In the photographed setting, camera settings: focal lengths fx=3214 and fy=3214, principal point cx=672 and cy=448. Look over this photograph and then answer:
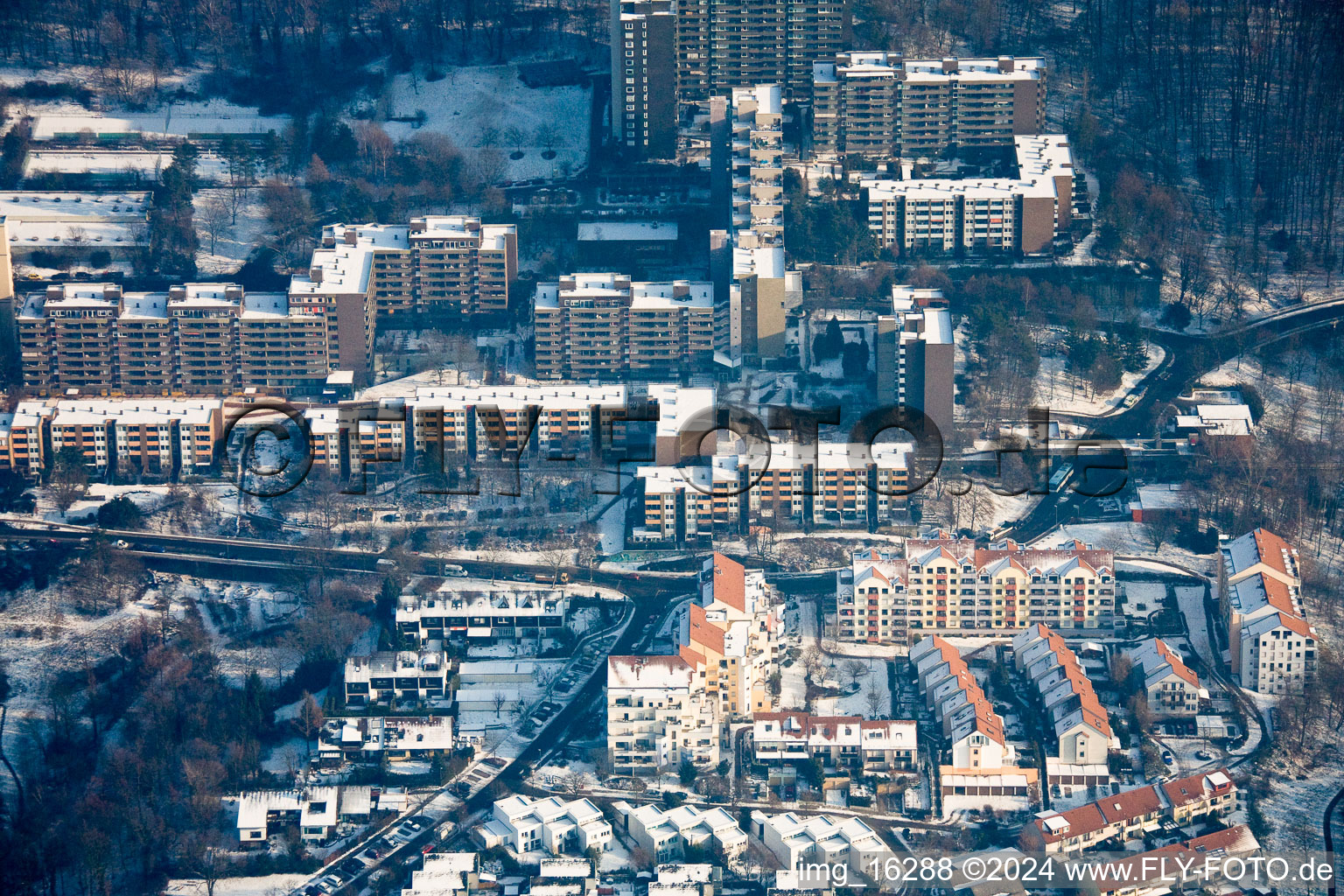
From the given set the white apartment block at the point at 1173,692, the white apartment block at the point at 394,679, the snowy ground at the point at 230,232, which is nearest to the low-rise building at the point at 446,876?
the white apartment block at the point at 394,679

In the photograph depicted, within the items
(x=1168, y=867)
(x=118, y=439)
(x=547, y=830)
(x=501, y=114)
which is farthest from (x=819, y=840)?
(x=501, y=114)

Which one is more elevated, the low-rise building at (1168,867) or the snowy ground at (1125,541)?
the snowy ground at (1125,541)

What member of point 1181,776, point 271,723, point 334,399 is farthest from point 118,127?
point 1181,776

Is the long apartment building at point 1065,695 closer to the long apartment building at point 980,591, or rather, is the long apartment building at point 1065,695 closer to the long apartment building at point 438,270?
the long apartment building at point 980,591

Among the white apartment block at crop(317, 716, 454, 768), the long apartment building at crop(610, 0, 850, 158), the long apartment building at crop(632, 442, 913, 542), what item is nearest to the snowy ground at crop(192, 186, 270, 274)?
the long apartment building at crop(610, 0, 850, 158)

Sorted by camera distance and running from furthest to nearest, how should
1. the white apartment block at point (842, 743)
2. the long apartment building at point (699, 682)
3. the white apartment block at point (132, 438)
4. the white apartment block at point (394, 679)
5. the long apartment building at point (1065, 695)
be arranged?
the white apartment block at point (132, 438) < the white apartment block at point (394, 679) < the long apartment building at point (699, 682) < the long apartment building at point (1065, 695) < the white apartment block at point (842, 743)

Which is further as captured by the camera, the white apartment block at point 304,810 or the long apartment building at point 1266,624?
the long apartment building at point 1266,624

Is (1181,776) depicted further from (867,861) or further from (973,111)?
(973,111)
